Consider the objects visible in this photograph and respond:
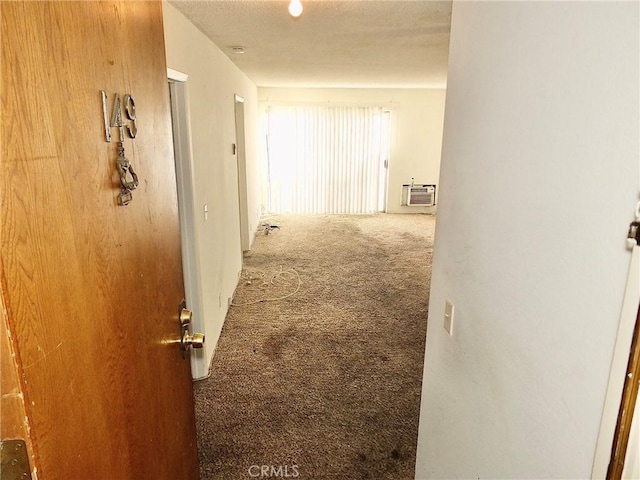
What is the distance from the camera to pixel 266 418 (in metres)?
2.31

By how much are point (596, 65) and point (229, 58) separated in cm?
363

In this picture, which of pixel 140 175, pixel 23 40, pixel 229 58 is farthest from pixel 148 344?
pixel 229 58

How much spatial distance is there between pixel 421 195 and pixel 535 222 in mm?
7012

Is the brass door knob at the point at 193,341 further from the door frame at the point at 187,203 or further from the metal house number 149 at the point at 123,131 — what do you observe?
the door frame at the point at 187,203

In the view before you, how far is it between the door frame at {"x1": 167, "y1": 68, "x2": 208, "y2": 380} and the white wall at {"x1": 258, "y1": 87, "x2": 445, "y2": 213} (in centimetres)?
520

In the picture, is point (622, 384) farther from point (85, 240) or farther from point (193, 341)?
point (193, 341)

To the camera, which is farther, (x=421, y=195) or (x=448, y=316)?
(x=421, y=195)

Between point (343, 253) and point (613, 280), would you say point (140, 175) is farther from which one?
point (343, 253)

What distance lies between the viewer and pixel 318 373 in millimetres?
2768

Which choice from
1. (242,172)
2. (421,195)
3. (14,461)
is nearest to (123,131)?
(14,461)

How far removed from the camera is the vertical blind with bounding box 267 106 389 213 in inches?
289

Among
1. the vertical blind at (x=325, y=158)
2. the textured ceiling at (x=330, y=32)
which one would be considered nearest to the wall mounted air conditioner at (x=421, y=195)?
the vertical blind at (x=325, y=158)

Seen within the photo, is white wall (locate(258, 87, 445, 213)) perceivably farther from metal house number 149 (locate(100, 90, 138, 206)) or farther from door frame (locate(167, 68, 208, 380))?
metal house number 149 (locate(100, 90, 138, 206))

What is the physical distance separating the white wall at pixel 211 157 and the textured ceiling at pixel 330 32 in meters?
0.13
